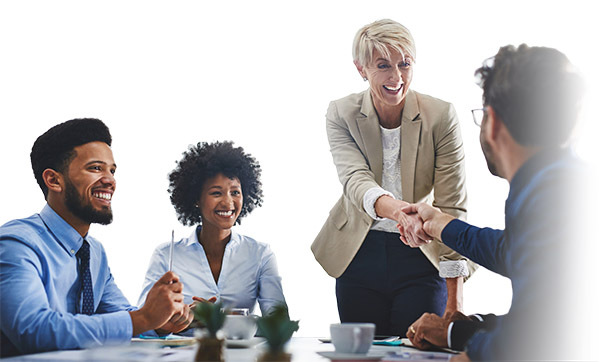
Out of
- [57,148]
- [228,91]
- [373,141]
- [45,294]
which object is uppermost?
[228,91]

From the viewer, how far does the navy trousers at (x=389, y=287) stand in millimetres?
2150

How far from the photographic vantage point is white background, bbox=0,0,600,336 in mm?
3283

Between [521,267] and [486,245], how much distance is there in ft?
1.47

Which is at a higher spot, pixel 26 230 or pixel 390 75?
pixel 390 75

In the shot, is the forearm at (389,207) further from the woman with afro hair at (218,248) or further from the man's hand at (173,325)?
the man's hand at (173,325)

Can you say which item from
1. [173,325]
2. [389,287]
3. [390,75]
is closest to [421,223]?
[389,287]

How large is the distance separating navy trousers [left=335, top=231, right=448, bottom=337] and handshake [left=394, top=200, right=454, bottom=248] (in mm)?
127

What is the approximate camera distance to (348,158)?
94.1 inches

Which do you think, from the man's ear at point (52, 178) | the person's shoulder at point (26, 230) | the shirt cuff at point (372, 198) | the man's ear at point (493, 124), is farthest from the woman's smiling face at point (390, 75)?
the person's shoulder at point (26, 230)

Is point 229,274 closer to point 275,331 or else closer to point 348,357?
point 348,357

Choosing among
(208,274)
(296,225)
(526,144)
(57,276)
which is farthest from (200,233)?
(526,144)

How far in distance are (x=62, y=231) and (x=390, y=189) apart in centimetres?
122

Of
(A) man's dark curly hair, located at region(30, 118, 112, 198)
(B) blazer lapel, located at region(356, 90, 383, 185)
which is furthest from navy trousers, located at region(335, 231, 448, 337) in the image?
(A) man's dark curly hair, located at region(30, 118, 112, 198)

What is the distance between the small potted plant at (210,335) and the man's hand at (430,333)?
0.66 meters
